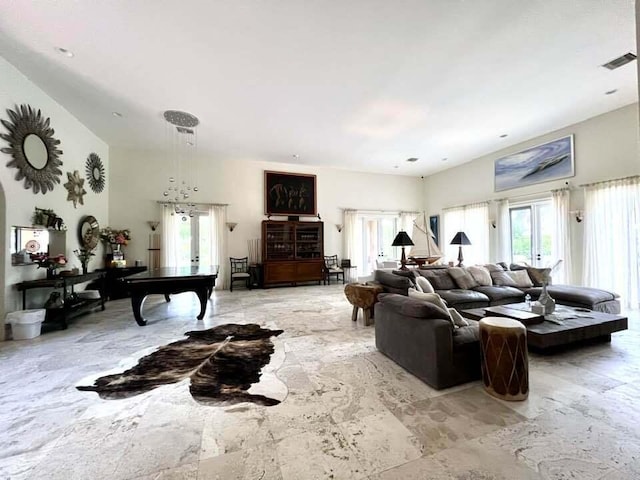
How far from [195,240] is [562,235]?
8.65m

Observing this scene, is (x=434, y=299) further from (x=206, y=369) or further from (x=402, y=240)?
(x=206, y=369)

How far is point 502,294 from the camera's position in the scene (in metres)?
4.28

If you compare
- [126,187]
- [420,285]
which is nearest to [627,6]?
[420,285]

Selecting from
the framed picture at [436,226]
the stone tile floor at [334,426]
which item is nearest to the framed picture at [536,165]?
the framed picture at [436,226]

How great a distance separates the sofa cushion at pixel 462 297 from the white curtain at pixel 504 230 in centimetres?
315

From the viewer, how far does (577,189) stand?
17.0 feet

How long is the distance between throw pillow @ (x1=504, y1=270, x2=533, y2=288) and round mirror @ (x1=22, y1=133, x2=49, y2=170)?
814 cm

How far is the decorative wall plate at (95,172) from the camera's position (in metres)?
5.43

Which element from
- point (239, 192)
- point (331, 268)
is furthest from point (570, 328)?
point (239, 192)

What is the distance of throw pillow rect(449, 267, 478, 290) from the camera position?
4.57 meters

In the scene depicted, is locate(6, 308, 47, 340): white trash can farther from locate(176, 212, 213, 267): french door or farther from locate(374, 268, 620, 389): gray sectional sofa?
locate(374, 268, 620, 389): gray sectional sofa

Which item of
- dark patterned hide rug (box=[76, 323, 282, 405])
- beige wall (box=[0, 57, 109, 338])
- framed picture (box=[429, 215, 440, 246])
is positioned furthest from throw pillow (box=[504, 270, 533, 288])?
beige wall (box=[0, 57, 109, 338])

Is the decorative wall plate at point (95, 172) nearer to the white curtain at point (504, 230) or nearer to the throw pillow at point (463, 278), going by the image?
the throw pillow at point (463, 278)

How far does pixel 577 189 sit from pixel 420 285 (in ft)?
15.3
